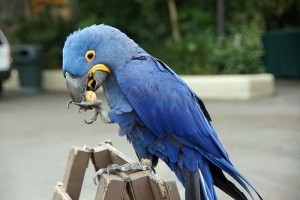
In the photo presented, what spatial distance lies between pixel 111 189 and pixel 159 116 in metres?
0.64

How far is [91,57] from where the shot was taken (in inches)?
95.5

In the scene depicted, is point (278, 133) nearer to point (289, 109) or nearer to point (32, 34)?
point (289, 109)

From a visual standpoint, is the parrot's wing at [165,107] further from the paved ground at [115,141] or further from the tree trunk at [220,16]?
the tree trunk at [220,16]

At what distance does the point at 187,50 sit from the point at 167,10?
2241mm

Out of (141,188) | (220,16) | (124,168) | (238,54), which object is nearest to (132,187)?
(141,188)

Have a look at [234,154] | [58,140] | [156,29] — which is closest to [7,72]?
[156,29]

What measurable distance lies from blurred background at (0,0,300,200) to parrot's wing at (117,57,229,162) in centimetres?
237

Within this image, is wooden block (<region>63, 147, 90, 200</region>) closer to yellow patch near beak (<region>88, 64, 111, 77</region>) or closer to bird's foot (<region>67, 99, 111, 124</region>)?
bird's foot (<region>67, 99, 111, 124</region>)

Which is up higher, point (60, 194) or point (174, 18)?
point (60, 194)

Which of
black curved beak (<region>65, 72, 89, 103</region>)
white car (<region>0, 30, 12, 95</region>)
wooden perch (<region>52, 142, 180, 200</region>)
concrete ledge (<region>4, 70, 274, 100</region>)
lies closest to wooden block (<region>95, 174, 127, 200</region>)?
wooden perch (<region>52, 142, 180, 200</region>)

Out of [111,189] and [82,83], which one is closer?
[111,189]

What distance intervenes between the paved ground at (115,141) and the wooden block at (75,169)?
2220mm

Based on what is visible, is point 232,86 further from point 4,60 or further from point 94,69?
point 94,69

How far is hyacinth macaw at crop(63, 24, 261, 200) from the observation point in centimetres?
251
